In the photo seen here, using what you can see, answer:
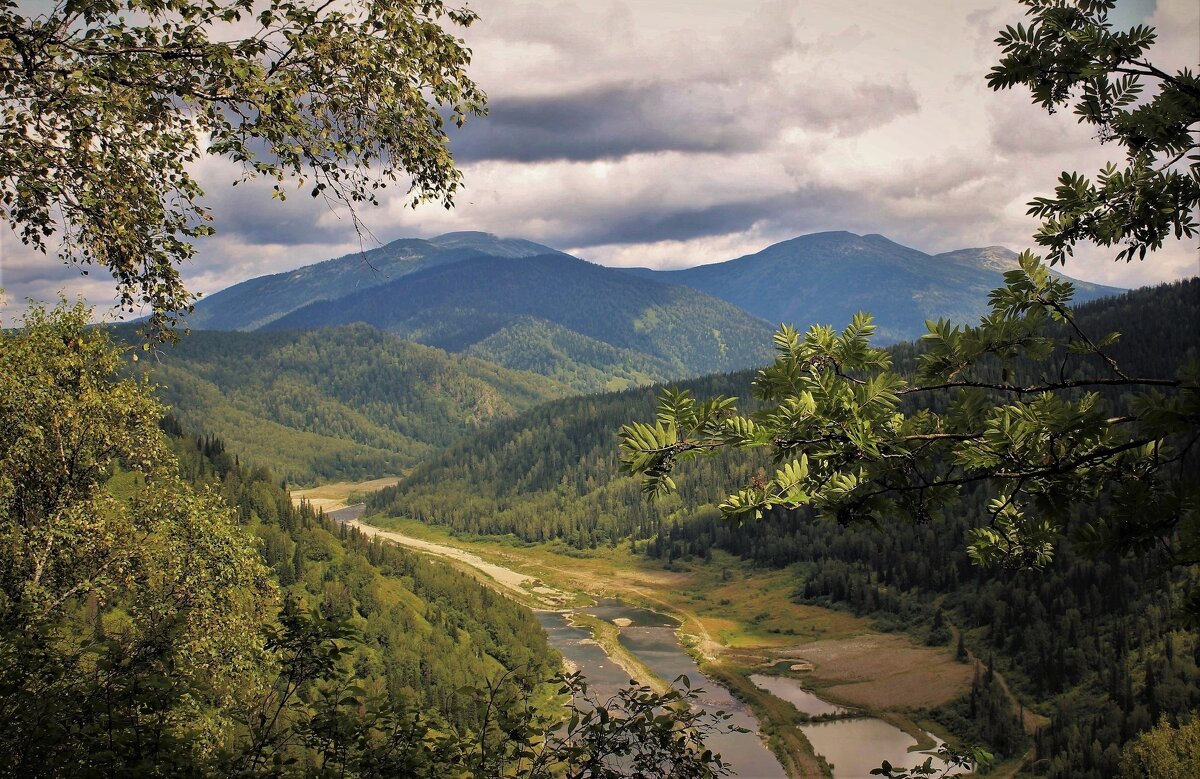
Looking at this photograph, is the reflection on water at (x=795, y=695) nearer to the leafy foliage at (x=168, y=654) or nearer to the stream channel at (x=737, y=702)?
the stream channel at (x=737, y=702)

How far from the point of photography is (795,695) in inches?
3863

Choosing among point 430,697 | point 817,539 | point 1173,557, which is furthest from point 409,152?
point 817,539

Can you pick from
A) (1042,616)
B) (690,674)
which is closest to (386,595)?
(690,674)

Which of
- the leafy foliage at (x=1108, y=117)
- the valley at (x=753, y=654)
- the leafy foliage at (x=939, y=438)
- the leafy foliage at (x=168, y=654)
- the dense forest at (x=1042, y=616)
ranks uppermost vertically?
the leafy foliage at (x=1108, y=117)

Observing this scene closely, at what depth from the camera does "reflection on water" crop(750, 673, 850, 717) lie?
3625 inches

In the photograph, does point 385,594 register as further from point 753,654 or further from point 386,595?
point 753,654

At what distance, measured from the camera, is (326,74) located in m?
9.71

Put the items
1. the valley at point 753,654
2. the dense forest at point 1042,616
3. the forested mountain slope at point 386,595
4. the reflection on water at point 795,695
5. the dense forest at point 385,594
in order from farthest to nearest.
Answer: the reflection on water at point 795,695
the dense forest at point 385,594
the forested mountain slope at point 386,595
the dense forest at point 1042,616
the valley at point 753,654

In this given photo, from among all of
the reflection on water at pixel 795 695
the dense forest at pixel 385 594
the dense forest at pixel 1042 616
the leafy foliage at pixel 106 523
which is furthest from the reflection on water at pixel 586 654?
the leafy foliage at pixel 106 523

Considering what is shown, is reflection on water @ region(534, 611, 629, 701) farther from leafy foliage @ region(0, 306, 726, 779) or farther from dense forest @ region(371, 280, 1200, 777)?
leafy foliage @ region(0, 306, 726, 779)

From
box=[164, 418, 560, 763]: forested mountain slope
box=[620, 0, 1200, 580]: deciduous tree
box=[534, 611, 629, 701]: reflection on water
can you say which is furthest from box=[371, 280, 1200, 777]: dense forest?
box=[164, 418, 560, 763]: forested mountain slope

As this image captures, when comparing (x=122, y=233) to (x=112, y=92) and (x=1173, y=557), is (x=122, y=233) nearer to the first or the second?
(x=112, y=92)

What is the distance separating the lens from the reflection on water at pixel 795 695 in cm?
9206

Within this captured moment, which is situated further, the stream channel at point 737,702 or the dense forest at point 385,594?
the dense forest at point 385,594
